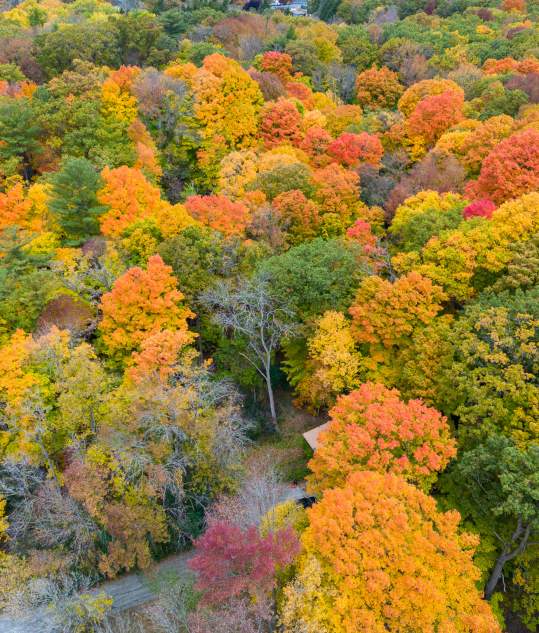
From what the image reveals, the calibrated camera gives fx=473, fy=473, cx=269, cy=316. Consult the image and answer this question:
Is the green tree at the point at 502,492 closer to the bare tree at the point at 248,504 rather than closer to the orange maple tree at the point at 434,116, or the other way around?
the bare tree at the point at 248,504

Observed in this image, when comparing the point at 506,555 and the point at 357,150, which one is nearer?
the point at 506,555

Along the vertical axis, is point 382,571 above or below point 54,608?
above

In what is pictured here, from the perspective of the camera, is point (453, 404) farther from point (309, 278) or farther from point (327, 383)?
point (309, 278)

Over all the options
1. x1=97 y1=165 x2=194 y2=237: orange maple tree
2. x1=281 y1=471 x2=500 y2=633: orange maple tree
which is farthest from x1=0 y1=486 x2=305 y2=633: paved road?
x1=97 y1=165 x2=194 y2=237: orange maple tree

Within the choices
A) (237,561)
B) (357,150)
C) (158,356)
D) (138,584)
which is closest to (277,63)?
(357,150)

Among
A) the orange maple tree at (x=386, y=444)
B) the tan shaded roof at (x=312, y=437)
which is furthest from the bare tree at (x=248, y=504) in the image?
the tan shaded roof at (x=312, y=437)

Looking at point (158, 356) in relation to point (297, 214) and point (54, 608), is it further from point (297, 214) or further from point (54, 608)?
point (297, 214)
